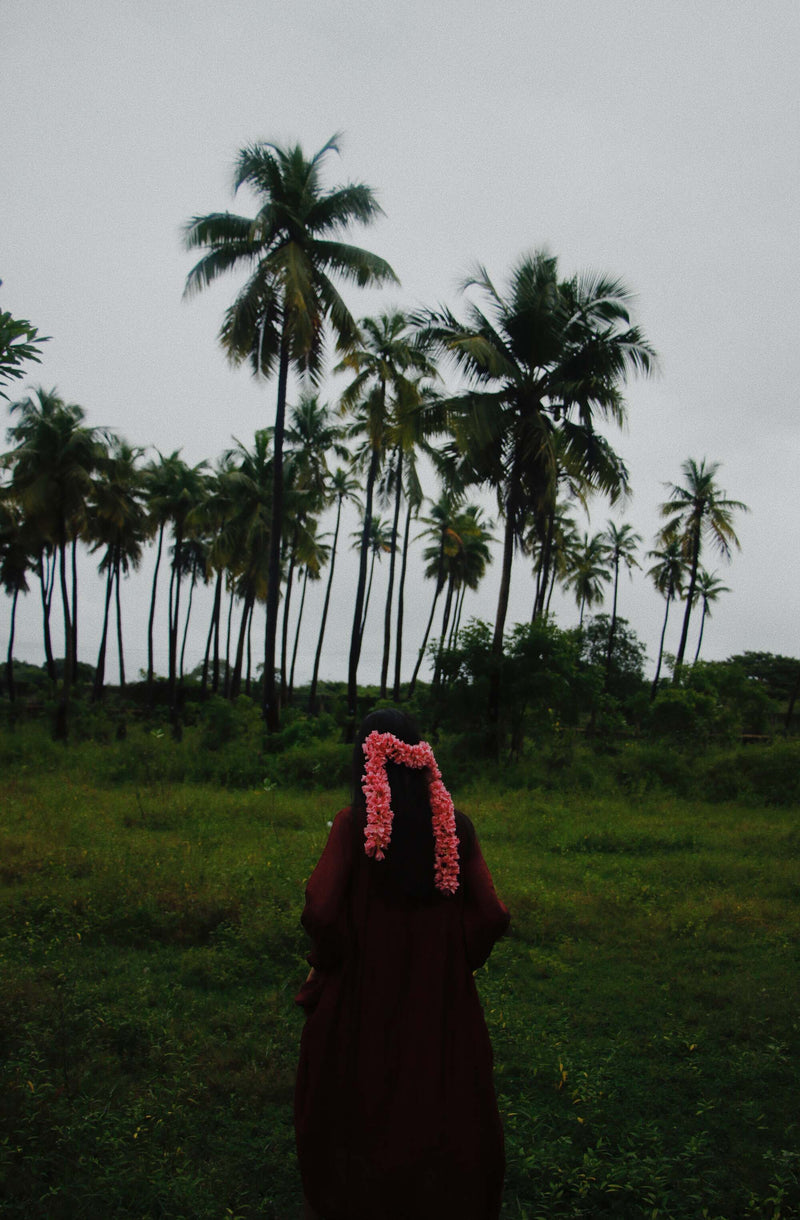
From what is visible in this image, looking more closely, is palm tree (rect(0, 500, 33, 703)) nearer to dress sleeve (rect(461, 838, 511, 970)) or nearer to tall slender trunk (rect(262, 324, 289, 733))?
tall slender trunk (rect(262, 324, 289, 733))

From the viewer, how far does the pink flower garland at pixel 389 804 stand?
9.68 ft

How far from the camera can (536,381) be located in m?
18.3

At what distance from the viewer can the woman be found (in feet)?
9.15

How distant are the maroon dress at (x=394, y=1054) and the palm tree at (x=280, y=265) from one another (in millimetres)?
16795

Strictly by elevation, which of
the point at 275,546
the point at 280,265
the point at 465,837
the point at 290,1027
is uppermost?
the point at 280,265

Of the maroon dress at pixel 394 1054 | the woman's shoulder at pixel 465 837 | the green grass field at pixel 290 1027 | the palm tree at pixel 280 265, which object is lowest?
Answer: the green grass field at pixel 290 1027

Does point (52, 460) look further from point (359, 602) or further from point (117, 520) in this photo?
point (359, 602)

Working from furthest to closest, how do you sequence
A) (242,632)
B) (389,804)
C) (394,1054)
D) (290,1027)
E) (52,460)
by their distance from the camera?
(242,632) → (52,460) → (290,1027) → (389,804) → (394,1054)

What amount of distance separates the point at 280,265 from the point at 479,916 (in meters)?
18.2

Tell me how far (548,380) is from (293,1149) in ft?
54.1

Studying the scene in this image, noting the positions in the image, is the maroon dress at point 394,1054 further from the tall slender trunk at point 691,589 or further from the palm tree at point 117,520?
the tall slender trunk at point 691,589

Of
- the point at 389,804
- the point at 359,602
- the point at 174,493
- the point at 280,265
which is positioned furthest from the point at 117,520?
the point at 389,804

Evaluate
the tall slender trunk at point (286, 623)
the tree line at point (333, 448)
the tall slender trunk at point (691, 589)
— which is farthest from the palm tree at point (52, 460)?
the tall slender trunk at point (691, 589)

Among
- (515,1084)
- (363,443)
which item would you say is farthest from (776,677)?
(515,1084)
